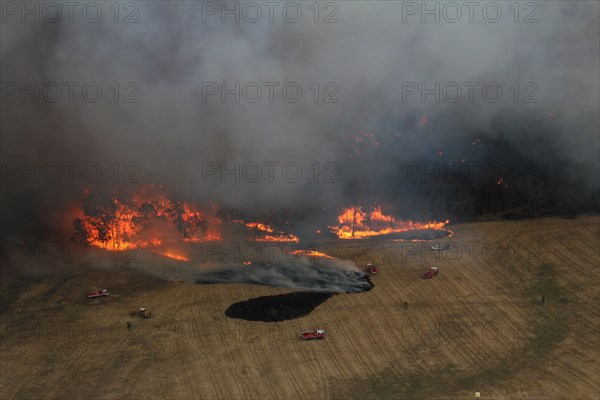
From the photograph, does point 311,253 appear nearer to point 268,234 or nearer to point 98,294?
point 268,234

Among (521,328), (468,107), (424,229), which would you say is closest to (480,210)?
(424,229)

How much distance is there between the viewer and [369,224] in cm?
4503

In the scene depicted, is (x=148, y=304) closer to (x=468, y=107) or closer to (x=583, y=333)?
(x=583, y=333)

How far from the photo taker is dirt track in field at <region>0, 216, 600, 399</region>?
26.6 meters

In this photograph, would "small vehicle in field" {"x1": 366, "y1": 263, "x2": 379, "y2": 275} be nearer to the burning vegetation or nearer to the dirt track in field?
the dirt track in field

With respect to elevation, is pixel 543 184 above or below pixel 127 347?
above

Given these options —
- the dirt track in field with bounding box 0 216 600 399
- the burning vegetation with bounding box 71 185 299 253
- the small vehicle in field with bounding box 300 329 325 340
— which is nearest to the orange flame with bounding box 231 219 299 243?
the burning vegetation with bounding box 71 185 299 253

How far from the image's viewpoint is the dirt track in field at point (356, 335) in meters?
26.6

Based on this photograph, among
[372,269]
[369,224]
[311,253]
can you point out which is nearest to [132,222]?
[311,253]

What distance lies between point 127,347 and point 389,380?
12.1 meters

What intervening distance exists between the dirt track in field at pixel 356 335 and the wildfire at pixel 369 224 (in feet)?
16.4

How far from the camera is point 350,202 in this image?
46.1 metres

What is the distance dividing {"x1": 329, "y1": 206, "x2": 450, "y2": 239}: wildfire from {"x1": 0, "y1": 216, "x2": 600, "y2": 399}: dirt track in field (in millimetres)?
4997

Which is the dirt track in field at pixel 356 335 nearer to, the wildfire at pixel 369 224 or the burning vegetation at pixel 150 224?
the wildfire at pixel 369 224
